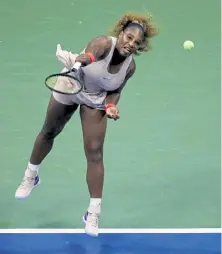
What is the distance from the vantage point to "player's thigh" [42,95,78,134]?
177 inches

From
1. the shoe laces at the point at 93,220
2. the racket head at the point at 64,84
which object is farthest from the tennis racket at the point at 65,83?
the shoe laces at the point at 93,220

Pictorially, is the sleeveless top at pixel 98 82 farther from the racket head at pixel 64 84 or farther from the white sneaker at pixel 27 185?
the white sneaker at pixel 27 185

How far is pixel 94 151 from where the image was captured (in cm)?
433

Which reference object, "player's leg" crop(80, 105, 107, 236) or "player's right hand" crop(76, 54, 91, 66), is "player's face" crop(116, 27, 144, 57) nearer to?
"player's right hand" crop(76, 54, 91, 66)

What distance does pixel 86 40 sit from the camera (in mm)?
6566

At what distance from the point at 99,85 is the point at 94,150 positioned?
0.34 m

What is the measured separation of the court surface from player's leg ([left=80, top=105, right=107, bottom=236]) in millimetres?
360

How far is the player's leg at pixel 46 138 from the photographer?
4523 millimetres

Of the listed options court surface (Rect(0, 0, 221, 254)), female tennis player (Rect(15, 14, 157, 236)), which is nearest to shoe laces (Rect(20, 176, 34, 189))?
court surface (Rect(0, 0, 221, 254))

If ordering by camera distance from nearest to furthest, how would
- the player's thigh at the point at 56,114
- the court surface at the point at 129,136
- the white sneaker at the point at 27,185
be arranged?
the player's thigh at the point at 56,114
the white sneaker at the point at 27,185
the court surface at the point at 129,136

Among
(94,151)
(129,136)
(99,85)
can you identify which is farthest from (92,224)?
(129,136)

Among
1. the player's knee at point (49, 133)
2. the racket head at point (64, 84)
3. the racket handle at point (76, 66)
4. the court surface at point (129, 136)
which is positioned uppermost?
the racket handle at point (76, 66)

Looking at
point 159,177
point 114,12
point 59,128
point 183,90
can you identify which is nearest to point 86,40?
point 114,12

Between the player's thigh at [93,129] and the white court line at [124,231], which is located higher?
A: the player's thigh at [93,129]
